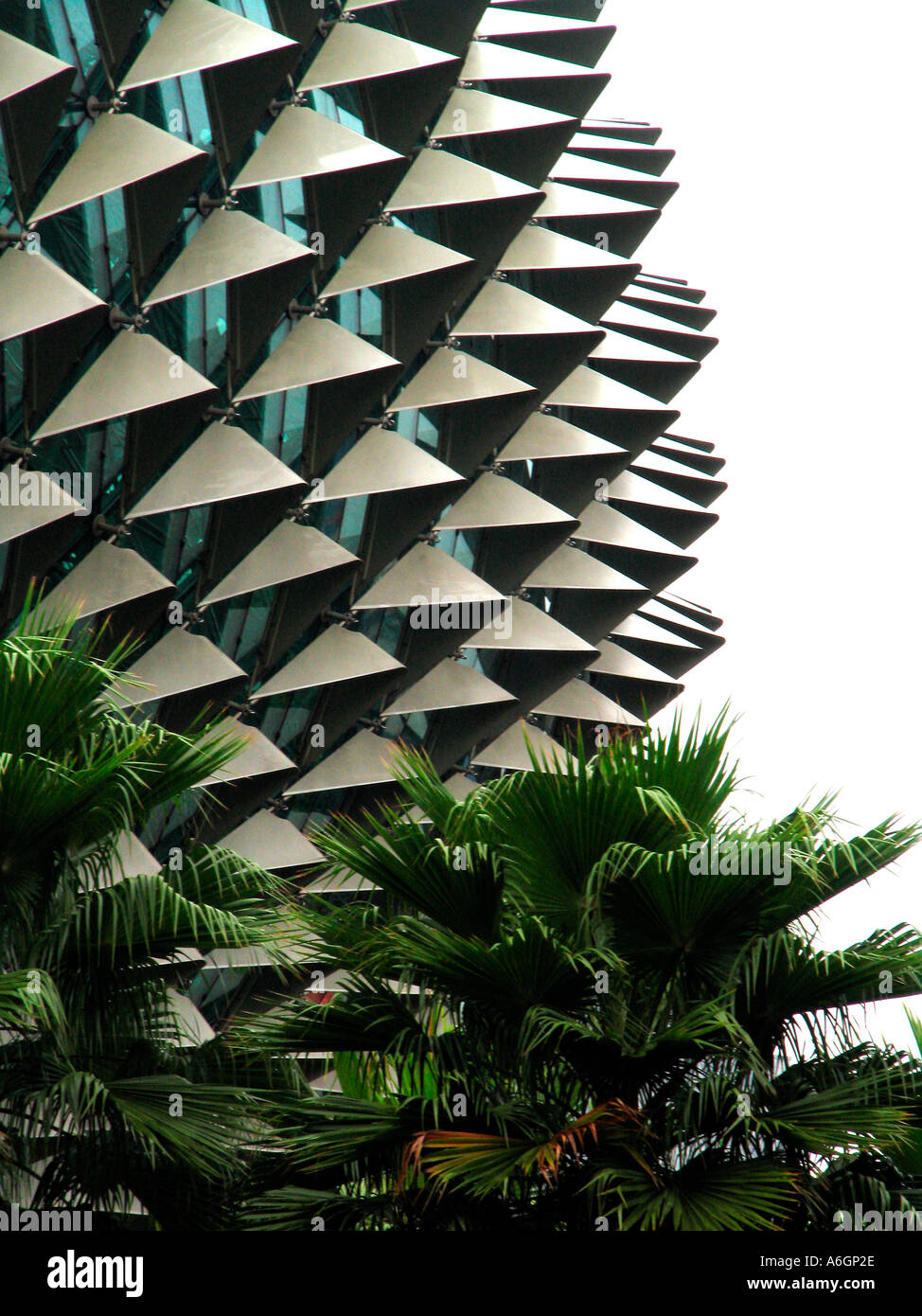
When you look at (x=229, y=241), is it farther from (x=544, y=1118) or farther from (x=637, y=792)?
(x=544, y=1118)

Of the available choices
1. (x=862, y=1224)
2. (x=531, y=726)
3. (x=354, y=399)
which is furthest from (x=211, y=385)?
(x=531, y=726)

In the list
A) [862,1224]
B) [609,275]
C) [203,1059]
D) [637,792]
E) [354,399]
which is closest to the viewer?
[862,1224]

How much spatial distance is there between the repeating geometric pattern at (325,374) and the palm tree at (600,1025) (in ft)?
15.4

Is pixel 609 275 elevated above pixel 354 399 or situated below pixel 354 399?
above

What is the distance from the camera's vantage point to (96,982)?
7.52 m

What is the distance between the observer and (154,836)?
731 inches

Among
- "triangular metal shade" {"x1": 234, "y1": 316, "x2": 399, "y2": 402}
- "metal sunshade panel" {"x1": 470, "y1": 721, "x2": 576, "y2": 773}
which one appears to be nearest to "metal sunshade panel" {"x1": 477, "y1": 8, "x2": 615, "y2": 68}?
"triangular metal shade" {"x1": 234, "y1": 316, "x2": 399, "y2": 402}

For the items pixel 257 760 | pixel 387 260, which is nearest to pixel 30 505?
pixel 257 760

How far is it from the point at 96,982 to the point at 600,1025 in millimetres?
2794

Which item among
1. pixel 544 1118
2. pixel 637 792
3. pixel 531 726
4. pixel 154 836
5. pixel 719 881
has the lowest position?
pixel 544 1118

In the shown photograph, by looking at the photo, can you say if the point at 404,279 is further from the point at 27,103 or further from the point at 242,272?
the point at 27,103

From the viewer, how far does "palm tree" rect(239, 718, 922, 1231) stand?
22.3ft
